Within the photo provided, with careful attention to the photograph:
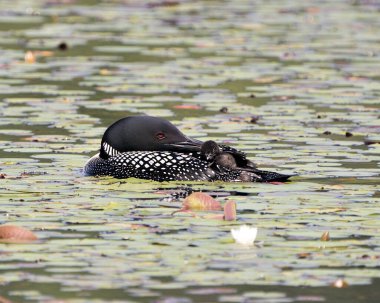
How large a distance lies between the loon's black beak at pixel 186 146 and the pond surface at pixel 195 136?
457 millimetres

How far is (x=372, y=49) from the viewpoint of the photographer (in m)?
18.0

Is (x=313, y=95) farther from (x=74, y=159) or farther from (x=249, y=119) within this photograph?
(x=74, y=159)

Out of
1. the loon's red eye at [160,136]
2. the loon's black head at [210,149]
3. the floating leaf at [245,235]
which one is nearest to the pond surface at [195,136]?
the floating leaf at [245,235]

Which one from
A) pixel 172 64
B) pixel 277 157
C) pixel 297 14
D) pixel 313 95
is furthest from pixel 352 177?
pixel 297 14

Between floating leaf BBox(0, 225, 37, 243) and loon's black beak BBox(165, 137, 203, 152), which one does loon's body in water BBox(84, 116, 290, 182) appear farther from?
floating leaf BBox(0, 225, 37, 243)

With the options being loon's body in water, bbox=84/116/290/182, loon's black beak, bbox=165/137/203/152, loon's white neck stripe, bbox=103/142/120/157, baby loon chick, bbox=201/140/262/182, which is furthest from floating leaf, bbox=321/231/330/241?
loon's white neck stripe, bbox=103/142/120/157

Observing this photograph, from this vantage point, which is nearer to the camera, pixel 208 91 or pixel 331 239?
pixel 331 239

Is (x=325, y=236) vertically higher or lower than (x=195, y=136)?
lower

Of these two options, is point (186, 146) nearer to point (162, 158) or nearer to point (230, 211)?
point (162, 158)

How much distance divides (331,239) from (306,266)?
658 mm

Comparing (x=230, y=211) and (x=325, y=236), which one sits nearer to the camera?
(x=325, y=236)

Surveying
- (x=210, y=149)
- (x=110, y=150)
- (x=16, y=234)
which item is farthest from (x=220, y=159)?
(x=16, y=234)

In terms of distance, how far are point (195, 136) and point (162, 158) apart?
2036 mm

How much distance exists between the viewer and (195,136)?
11844 mm
